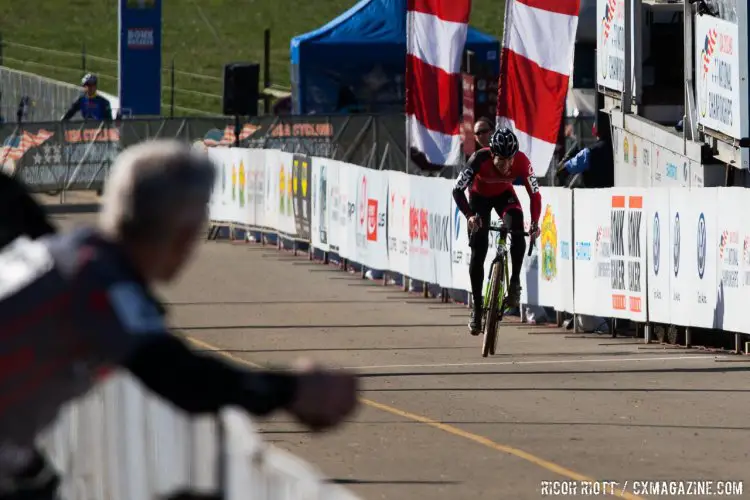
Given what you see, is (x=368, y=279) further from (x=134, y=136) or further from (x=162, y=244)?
(x=162, y=244)

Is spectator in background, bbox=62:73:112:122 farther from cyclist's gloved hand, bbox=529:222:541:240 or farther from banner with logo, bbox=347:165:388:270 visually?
cyclist's gloved hand, bbox=529:222:541:240

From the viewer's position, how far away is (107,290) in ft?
11.1

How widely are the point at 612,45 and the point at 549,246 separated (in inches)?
261

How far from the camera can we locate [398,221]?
21.4m

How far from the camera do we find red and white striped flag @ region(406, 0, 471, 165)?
63.6 feet

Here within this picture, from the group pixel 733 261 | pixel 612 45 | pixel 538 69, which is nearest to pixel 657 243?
pixel 733 261

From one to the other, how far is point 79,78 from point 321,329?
47.3 meters

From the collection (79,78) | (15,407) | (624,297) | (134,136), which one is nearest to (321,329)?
(624,297)

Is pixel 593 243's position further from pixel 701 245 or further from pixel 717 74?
pixel 717 74

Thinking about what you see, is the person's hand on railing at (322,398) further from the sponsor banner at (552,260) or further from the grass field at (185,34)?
the grass field at (185,34)

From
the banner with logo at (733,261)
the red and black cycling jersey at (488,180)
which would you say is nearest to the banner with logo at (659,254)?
the banner with logo at (733,261)

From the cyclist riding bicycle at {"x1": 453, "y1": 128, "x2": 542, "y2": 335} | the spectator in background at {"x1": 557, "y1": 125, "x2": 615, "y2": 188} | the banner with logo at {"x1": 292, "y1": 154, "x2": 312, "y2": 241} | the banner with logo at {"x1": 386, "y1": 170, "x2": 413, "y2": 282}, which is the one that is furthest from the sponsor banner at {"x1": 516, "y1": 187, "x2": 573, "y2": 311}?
the banner with logo at {"x1": 292, "y1": 154, "x2": 312, "y2": 241}

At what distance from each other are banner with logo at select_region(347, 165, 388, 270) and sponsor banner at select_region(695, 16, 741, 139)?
425 cm

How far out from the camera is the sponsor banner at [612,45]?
75.0ft
